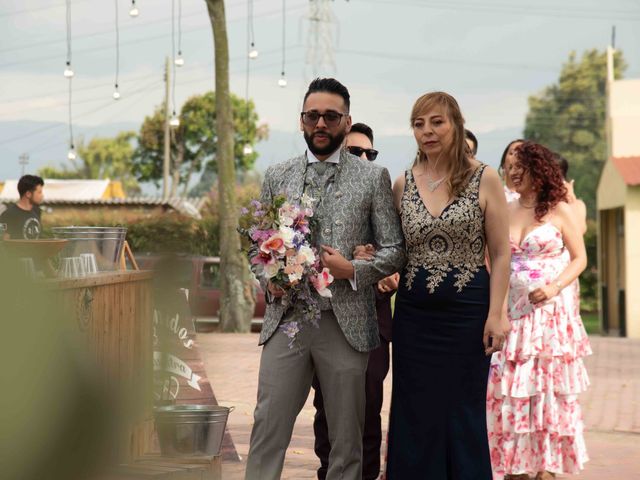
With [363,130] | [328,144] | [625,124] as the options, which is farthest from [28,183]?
[625,124]

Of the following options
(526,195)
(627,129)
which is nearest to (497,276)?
(526,195)

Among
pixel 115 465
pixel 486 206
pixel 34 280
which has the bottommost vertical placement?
pixel 115 465

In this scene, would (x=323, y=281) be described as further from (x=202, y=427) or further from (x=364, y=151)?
(x=364, y=151)

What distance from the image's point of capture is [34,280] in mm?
691

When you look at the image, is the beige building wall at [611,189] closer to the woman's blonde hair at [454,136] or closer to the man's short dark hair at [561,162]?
the man's short dark hair at [561,162]

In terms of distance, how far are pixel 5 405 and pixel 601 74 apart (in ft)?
286

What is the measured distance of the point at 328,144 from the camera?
162 inches

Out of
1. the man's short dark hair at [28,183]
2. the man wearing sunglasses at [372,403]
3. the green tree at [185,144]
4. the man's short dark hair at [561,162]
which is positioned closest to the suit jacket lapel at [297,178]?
the man wearing sunglasses at [372,403]

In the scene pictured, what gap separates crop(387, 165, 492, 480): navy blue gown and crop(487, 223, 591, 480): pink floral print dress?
2150 millimetres

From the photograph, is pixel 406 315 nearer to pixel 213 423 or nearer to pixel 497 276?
pixel 497 276

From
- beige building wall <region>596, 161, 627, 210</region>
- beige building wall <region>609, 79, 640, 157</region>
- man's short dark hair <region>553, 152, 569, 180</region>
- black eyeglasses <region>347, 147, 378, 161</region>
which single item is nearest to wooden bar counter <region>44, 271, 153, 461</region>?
black eyeglasses <region>347, 147, 378, 161</region>

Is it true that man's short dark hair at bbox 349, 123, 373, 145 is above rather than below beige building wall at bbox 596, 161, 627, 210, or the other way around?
below

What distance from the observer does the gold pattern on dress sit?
4.30m

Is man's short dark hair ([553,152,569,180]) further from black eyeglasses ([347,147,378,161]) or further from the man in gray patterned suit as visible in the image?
the man in gray patterned suit
